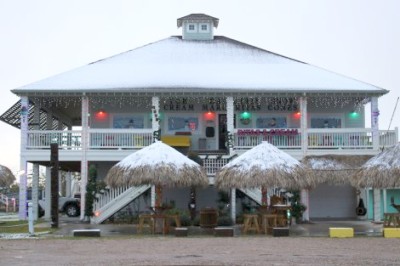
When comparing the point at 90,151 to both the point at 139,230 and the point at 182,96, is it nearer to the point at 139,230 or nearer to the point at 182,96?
the point at 182,96

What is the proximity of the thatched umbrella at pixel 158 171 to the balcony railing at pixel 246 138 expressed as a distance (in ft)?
18.0

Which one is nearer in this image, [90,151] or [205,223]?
[205,223]

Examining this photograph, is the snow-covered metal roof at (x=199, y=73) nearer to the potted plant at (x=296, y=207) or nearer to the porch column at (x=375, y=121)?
the porch column at (x=375, y=121)

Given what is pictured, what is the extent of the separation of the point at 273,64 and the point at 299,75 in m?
2.30

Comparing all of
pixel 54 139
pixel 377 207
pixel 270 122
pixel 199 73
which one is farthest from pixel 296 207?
pixel 54 139

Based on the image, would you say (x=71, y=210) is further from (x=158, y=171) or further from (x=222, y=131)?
(x=158, y=171)

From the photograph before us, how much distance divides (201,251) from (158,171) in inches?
225

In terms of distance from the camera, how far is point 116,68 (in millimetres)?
29578

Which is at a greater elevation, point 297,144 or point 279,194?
point 297,144

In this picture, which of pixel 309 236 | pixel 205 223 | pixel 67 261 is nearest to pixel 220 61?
pixel 205 223

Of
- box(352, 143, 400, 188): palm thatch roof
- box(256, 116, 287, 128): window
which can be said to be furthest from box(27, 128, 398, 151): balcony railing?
box(352, 143, 400, 188): palm thatch roof

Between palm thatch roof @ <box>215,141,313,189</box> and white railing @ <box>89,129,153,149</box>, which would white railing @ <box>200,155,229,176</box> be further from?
palm thatch roof @ <box>215,141,313,189</box>

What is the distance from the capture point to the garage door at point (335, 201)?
96.0 ft

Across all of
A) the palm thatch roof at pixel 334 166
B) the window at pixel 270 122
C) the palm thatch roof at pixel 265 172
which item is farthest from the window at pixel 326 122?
the palm thatch roof at pixel 265 172
